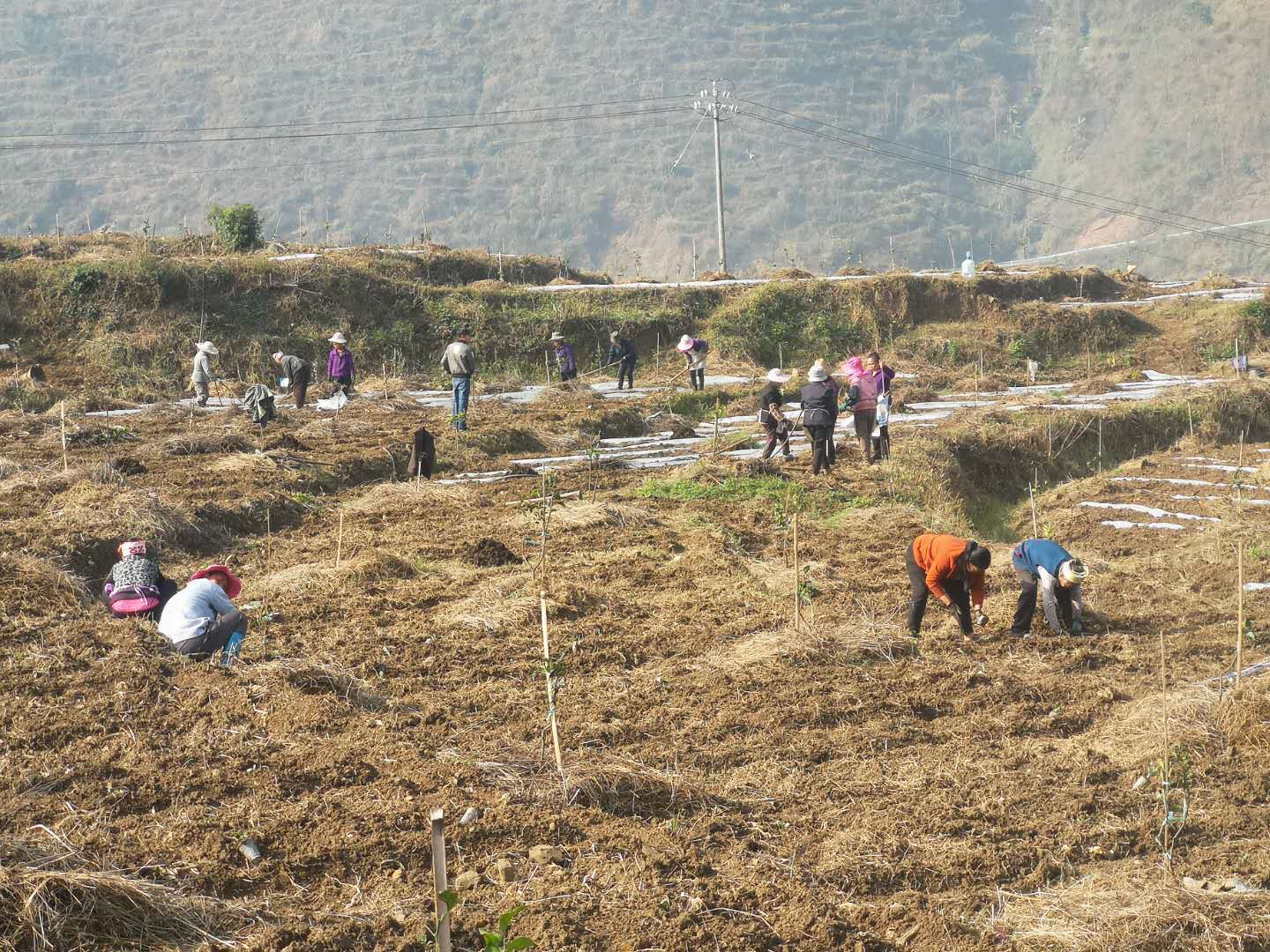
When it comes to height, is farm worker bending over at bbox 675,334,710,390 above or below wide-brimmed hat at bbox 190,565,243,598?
above

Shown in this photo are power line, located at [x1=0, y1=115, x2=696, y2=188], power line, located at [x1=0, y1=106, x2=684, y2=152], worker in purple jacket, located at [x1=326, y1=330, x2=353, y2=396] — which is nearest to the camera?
worker in purple jacket, located at [x1=326, y1=330, x2=353, y2=396]

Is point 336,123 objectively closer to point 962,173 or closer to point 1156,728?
point 962,173

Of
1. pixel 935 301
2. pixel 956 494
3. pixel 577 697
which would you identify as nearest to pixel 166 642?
pixel 577 697

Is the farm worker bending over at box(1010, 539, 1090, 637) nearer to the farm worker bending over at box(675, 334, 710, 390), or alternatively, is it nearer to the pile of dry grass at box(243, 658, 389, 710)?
the pile of dry grass at box(243, 658, 389, 710)

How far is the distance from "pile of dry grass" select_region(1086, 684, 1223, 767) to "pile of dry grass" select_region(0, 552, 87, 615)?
6.24 m

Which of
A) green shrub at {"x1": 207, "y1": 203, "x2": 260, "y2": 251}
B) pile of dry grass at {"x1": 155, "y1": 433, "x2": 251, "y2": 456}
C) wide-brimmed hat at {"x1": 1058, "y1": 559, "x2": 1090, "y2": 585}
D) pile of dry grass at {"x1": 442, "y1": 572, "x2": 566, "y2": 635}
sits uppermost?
green shrub at {"x1": 207, "y1": 203, "x2": 260, "y2": 251}

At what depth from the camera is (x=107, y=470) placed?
441 inches

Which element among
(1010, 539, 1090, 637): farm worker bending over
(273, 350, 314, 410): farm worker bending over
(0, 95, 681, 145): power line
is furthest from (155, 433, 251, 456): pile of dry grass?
(0, 95, 681, 145): power line

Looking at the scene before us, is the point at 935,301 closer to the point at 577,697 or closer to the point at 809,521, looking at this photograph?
the point at 809,521

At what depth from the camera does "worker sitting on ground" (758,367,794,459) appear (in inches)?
556

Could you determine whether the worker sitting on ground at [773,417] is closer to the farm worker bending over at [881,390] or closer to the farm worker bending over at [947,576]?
the farm worker bending over at [881,390]

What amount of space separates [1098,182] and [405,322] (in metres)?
68.2

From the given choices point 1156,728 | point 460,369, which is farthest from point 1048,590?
point 460,369

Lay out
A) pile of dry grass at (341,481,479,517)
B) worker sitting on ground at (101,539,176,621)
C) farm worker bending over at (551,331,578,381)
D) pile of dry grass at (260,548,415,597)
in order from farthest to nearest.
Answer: farm worker bending over at (551,331,578,381) → pile of dry grass at (341,481,479,517) → pile of dry grass at (260,548,415,597) → worker sitting on ground at (101,539,176,621)
